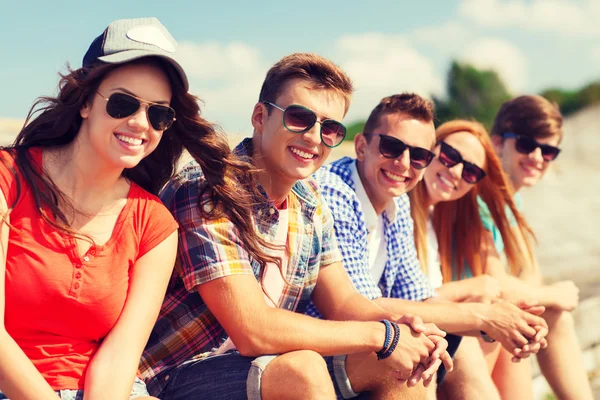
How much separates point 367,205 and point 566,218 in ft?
46.5

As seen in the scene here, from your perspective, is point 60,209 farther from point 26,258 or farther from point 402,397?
point 402,397

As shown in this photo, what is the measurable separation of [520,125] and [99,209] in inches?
147

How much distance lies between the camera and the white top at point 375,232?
4172mm

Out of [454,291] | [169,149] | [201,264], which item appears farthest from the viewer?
[454,291]

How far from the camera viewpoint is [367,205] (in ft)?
13.7

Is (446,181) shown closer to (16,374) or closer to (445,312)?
(445,312)

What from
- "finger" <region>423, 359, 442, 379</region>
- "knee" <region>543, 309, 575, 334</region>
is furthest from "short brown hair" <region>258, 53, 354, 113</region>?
"knee" <region>543, 309, 575, 334</region>

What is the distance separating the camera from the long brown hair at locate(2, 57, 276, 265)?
2.62 m

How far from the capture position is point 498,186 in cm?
514

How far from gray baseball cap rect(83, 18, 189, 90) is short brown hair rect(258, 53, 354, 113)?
0.63 meters

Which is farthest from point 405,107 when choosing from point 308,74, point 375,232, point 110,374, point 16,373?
point 16,373

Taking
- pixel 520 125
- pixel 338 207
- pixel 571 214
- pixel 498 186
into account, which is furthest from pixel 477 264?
pixel 571 214

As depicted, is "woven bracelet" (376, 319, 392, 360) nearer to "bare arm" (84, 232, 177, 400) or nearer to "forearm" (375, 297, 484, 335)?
"forearm" (375, 297, 484, 335)

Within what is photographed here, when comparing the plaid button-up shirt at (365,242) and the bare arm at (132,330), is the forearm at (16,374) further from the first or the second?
the plaid button-up shirt at (365,242)
